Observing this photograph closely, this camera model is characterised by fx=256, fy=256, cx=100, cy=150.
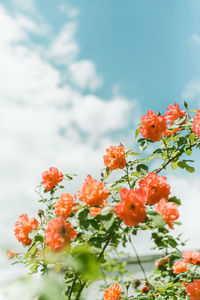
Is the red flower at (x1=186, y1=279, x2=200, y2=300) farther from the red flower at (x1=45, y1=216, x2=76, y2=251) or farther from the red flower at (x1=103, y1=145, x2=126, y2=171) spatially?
the red flower at (x1=45, y1=216, x2=76, y2=251)

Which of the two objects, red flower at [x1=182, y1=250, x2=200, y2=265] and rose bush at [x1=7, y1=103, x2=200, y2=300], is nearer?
rose bush at [x1=7, y1=103, x2=200, y2=300]

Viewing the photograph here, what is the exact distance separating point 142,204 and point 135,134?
948mm

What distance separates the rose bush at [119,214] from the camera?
1151 millimetres

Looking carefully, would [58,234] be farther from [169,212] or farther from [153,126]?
[153,126]

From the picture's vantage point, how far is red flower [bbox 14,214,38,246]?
1.77 meters

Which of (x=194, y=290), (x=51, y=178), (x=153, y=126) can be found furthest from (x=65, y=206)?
(x=194, y=290)

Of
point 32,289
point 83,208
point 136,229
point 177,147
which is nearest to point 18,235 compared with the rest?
point 83,208

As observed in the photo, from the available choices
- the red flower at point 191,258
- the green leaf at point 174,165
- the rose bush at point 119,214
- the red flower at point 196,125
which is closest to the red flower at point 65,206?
the rose bush at point 119,214

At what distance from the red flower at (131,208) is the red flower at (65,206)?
513mm

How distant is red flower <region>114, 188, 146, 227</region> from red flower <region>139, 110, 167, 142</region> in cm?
68

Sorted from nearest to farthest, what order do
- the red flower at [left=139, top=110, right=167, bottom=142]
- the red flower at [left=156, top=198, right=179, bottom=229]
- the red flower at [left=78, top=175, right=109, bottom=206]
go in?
the red flower at [left=156, top=198, right=179, bottom=229] < the red flower at [left=78, top=175, right=109, bottom=206] < the red flower at [left=139, top=110, right=167, bottom=142]

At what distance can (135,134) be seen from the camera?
2014 mm

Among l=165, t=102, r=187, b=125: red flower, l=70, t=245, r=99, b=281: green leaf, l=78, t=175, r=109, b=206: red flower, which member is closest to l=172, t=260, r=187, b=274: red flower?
l=165, t=102, r=187, b=125: red flower

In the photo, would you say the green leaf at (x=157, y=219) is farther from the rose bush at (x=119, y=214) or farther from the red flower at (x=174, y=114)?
the red flower at (x=174, y=114)
